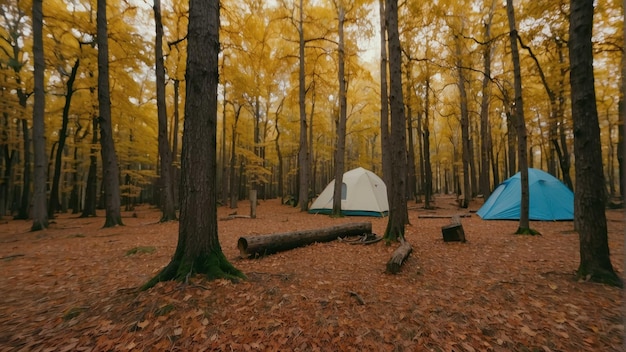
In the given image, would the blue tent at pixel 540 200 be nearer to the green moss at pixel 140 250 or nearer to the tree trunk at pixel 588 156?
the tree trunk at pixel 588 156

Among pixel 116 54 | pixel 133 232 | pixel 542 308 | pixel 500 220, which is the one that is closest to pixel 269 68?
pixel 116 54

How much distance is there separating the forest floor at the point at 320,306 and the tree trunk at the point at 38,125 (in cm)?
521

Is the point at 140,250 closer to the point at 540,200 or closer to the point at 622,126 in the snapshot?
the point at 540,200

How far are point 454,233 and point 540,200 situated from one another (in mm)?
6207

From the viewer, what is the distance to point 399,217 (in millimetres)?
6172

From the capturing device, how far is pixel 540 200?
970 cm

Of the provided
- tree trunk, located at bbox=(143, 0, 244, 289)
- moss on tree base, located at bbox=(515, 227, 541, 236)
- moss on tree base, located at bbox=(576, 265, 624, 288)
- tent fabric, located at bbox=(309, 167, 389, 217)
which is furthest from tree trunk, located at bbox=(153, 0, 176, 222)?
moss on tree base, located at bbox=(515, 227, 541, 236)

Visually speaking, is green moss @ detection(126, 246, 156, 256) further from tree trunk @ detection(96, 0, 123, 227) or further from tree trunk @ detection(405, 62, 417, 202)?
tree trunk @ detection(405, 62, 417, 202)

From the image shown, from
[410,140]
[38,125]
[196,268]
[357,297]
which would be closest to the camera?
[357,297]

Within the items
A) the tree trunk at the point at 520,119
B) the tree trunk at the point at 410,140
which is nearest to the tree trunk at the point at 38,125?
the tree trunk at the point at 410,140

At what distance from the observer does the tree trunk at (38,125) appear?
8.67m

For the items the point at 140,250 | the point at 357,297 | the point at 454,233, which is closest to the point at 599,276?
the point at 454,233

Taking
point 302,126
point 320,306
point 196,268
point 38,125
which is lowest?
point 320,306

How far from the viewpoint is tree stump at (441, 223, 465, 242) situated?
20.6ft
